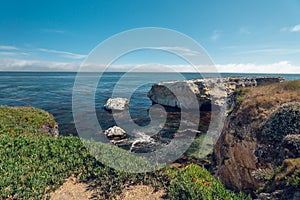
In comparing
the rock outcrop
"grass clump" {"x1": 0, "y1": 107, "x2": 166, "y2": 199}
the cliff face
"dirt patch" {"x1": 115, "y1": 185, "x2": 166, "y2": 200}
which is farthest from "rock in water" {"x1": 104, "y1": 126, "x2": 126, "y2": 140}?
the rock outcrop

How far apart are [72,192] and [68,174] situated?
119 centimetres

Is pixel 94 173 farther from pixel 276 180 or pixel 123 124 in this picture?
pixel 123 124

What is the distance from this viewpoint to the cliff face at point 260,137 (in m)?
8.35

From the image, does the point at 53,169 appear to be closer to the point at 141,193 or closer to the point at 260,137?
the point at 141,193

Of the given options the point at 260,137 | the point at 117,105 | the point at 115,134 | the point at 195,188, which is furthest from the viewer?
the point at 117,105

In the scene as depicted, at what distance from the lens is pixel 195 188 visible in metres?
6.89

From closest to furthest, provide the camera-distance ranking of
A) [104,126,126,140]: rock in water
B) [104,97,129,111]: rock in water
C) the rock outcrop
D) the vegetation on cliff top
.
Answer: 1. the vegetation on cliff top
2. [104,126,126,140]: rock in water
3. [104,97,129,111]: rock in water
4. the rock outcrop

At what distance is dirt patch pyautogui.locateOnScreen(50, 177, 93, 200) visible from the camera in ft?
24.6

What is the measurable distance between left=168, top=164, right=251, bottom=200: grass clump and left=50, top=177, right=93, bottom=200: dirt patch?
351 cm

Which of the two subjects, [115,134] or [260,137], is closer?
[260,137]

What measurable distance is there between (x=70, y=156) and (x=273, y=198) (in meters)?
8.92

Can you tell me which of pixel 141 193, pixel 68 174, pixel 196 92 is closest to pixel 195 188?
pixel 141 193

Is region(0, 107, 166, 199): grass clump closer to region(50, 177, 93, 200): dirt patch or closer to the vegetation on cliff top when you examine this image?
the vegetation on cliff top

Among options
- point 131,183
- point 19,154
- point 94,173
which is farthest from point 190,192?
point 19,154
